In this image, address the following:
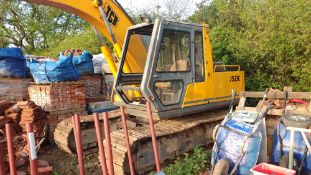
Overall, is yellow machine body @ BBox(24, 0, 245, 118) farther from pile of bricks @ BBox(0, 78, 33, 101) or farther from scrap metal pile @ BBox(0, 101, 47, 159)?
pile of bricks @ BBox(0, 78, 33, 101)

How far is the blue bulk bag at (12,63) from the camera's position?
6.86m

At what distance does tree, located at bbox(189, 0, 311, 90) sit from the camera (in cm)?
752

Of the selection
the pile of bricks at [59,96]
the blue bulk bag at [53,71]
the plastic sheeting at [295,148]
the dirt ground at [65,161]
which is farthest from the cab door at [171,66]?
the blue bulk bag at [53,71]

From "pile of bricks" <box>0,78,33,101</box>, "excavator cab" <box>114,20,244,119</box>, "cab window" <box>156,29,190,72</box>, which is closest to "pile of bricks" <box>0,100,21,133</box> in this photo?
"pile of bricks" <box>0,78,33,101</box>

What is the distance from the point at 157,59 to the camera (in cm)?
527

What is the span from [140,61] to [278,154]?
3.21 meters

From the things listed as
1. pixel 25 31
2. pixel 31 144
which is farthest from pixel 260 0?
pixel 25 31

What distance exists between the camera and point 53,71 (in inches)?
265

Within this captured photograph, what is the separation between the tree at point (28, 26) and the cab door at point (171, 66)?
844 inches

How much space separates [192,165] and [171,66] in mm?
1847

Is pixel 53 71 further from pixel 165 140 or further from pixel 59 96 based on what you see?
pixel 165 140

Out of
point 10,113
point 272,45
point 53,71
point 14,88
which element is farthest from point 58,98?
point 272,45

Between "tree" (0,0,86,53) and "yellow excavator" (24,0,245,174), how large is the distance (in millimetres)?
20662

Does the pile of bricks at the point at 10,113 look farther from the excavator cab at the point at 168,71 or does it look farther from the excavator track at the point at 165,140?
the excavator track at the point at 165,140
